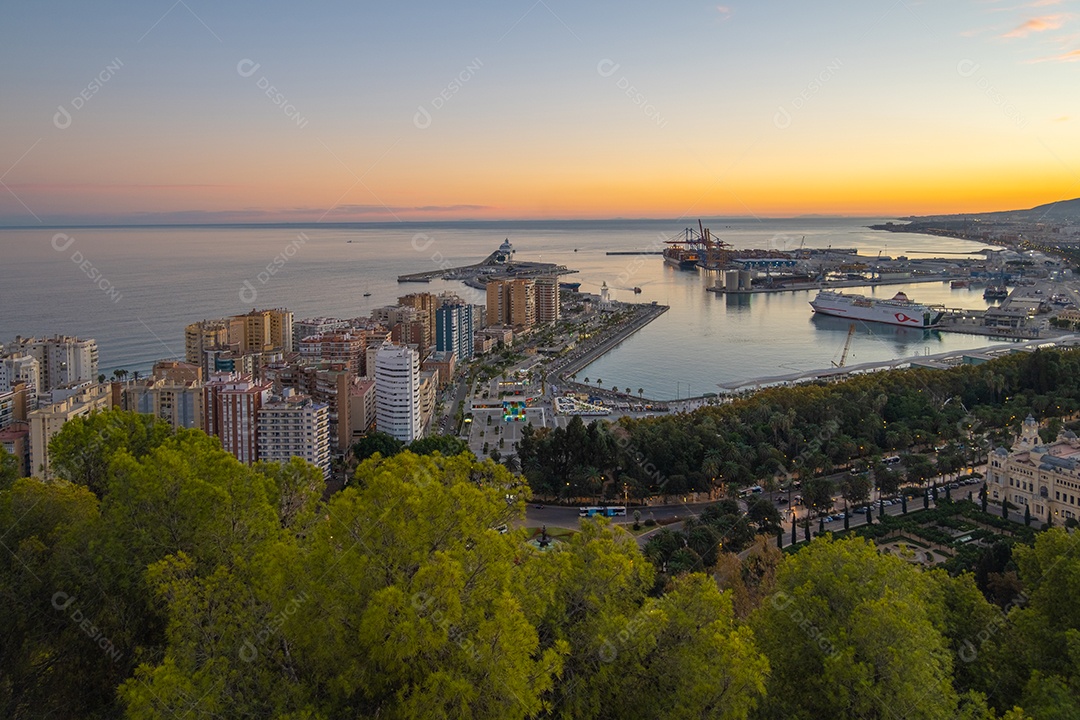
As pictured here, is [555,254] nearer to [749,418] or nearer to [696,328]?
[696,328]

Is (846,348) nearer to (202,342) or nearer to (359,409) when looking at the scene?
(359,409)

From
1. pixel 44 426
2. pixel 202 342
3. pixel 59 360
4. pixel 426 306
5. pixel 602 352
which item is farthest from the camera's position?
pixel 426 306

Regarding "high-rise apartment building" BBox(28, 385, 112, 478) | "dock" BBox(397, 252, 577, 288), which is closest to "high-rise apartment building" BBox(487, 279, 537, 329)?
"dock" BBox(397, 252, 577, 288)

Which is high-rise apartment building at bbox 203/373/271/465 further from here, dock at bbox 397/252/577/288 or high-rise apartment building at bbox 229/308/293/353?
dock at bbox 397/252/577/288

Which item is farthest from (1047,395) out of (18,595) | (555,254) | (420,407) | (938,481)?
(555,254)

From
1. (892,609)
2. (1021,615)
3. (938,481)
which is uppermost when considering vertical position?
(892,609)

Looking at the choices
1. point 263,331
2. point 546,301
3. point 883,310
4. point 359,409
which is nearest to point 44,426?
point 359,409
